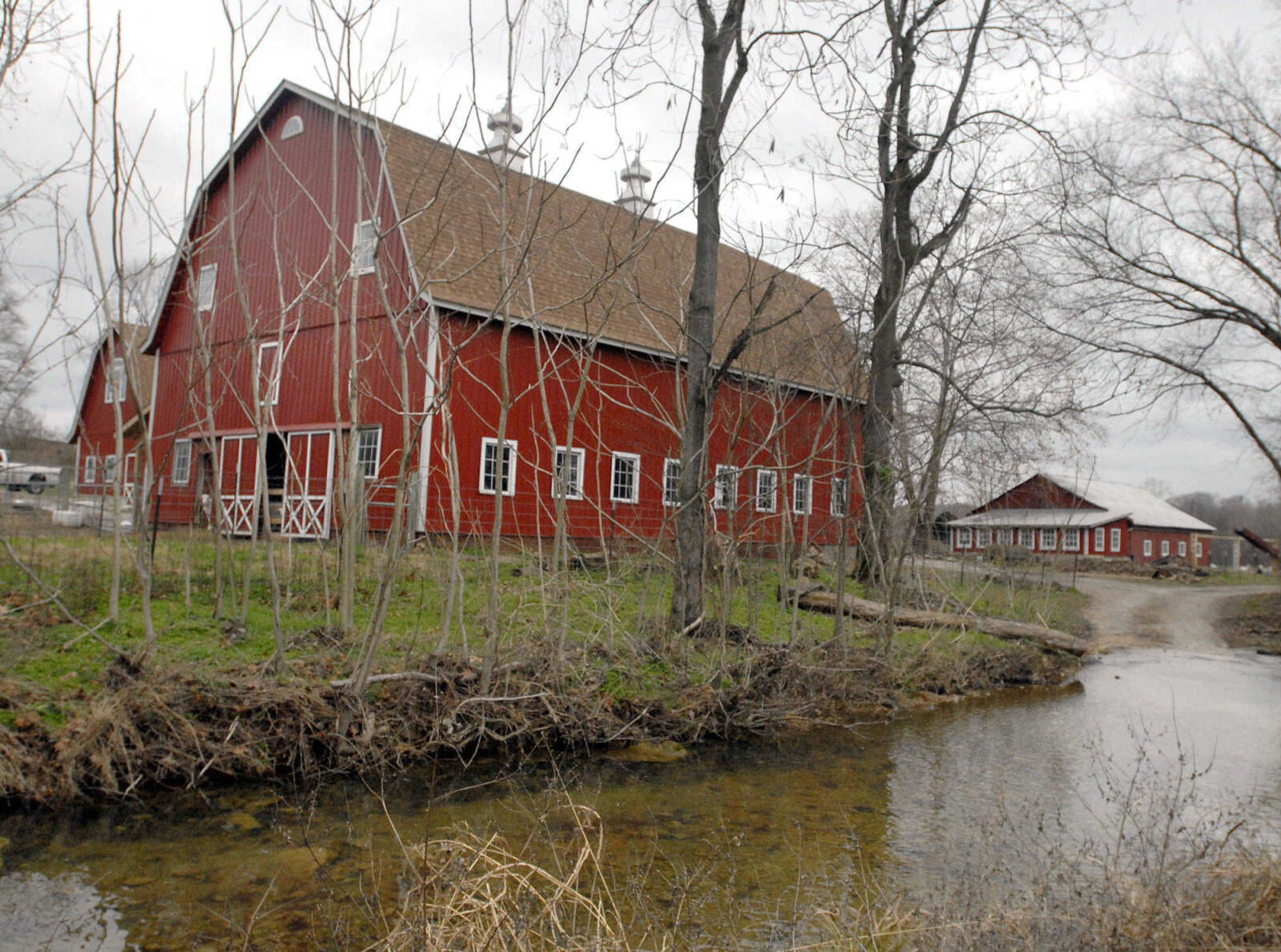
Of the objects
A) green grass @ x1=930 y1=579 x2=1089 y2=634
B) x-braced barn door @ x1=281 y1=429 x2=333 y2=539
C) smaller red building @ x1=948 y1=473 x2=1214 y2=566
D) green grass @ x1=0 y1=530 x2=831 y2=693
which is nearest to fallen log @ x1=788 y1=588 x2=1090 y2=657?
green grass @ x1=930 y1=579 x2=1089 y2=634

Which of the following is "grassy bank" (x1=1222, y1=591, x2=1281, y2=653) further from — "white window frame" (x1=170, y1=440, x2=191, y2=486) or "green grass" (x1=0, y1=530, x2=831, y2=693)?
"white window frame" (x1=170, y1=440, x2=191, y2=486)

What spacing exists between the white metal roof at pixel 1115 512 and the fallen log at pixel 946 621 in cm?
2434

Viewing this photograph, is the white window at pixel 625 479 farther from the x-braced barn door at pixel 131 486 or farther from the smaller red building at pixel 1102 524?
the smaller red building at pixel 1102 524

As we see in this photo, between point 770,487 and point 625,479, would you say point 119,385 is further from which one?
point 625,479

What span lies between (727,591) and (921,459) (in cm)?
485

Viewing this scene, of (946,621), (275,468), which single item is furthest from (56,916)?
(275,468)

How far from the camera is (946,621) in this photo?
12852 mm


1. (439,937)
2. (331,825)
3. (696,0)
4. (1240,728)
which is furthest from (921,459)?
(439,937)

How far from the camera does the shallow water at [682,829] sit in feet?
15.8

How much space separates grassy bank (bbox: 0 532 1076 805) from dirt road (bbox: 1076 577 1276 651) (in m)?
7.67

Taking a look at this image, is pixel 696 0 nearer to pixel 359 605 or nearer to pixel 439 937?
pixel 359 605

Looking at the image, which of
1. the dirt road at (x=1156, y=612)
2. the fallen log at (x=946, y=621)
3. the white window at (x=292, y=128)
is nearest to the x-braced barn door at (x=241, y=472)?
the white window at (x=292, y=128)

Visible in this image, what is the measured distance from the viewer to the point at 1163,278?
2247 cm

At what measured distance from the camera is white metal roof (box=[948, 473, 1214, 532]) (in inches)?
1633
